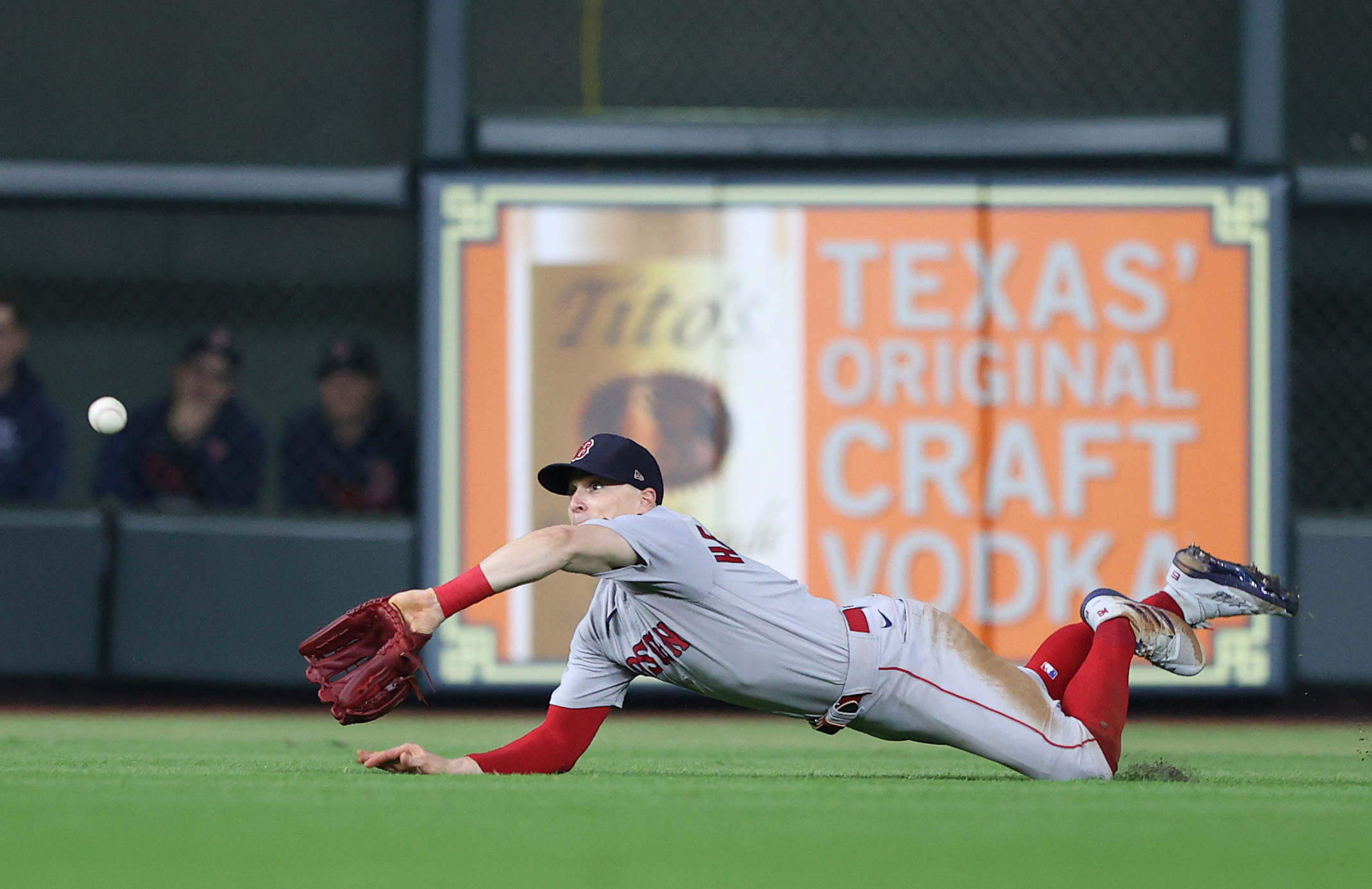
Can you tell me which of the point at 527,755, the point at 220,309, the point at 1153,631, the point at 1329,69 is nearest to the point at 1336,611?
the point at 1329,69

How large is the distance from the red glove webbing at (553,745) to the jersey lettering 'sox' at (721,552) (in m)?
0.59

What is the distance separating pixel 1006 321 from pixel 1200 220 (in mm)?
1010

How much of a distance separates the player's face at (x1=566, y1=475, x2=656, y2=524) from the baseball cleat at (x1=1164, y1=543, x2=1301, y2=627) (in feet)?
5.56

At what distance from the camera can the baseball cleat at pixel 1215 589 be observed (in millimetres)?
4695

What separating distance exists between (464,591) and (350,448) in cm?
447

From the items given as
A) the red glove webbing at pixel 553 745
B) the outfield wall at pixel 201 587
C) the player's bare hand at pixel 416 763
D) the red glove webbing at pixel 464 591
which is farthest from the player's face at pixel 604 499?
the outfield wall at pixel 201 587

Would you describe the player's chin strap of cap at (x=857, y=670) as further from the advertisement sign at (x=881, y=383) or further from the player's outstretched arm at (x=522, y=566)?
the advertisement sign at (x=881, y=383)

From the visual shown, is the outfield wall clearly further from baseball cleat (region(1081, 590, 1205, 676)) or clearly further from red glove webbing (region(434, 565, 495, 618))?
red glove webbing (region(434, 565, 495, 618))

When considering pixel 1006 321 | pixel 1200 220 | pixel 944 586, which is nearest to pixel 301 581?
pixel 944 586

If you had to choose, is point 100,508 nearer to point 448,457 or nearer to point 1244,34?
point 448,457

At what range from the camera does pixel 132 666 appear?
7.47 meters

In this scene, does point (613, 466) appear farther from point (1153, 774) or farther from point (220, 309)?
point (220, 309)

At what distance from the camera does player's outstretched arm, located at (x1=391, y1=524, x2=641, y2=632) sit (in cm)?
357

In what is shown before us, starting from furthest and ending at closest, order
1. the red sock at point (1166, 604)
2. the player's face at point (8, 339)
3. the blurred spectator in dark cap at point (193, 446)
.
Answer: the blurred spectator in dark cap at point (193, 446)
the player's face at point (8, 339)
the red sock at point (1166, 604)
